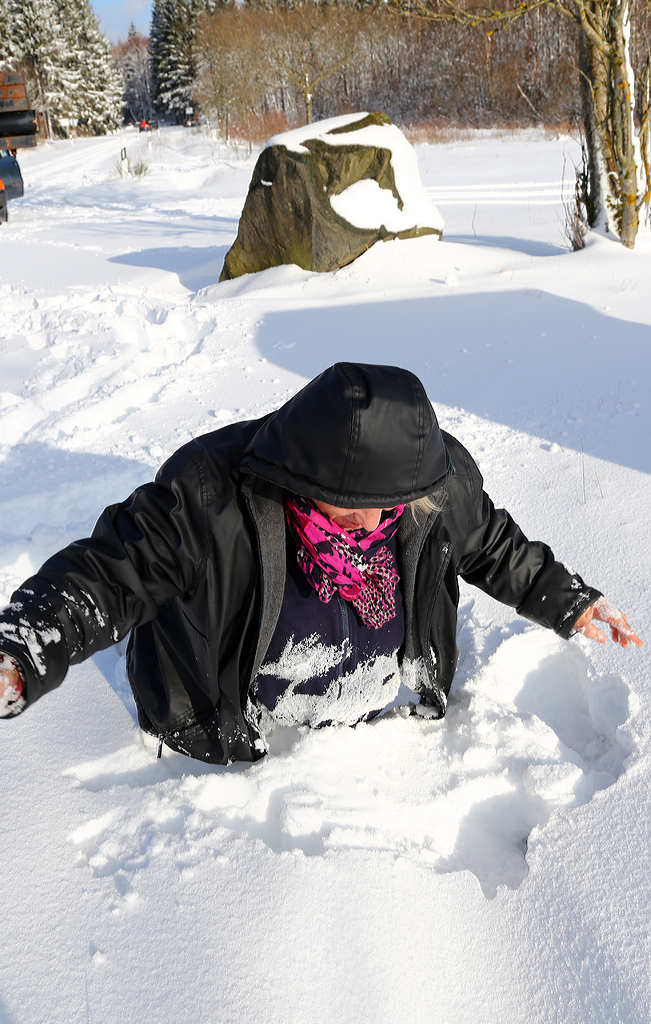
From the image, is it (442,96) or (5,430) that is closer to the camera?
(5,430)

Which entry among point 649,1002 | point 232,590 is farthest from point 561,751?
point 232,590

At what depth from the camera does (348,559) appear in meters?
1.42

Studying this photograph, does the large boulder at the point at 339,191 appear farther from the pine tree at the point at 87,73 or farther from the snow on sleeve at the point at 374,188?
the pine tree at the point at 87,73

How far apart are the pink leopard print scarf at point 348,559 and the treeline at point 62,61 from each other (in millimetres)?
40888

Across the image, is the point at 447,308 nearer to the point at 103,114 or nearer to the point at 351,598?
the point at 351,598

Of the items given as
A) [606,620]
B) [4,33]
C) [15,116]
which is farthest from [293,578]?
[4,33]

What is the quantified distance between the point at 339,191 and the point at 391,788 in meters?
5.30

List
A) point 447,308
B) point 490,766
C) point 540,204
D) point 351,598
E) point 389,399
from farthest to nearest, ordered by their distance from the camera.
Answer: point 540,204 → point 447,308 → point 490,766 → point 351,598 → point 389,399

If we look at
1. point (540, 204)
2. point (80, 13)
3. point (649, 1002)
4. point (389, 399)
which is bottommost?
point (649, 1002)

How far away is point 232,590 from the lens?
1.40 meters

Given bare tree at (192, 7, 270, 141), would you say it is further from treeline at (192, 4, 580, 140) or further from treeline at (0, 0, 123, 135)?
treeline at (0, 0, 123, 135)

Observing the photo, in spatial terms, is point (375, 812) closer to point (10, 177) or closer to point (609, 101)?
point (609, 101)

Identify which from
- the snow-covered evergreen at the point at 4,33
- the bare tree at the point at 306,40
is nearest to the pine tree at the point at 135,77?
the snow-covered evergreen at the point at 4,33

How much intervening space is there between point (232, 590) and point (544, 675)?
106cm
